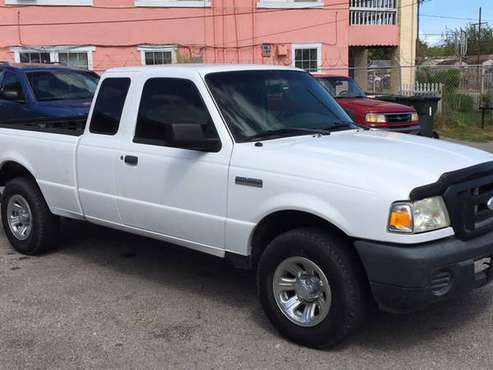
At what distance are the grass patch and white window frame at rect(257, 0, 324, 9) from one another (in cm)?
588

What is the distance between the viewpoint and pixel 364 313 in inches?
151

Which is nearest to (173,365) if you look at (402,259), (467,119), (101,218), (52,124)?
(402,259)

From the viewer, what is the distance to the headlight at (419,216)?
141 inches

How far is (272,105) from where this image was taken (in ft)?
15.7

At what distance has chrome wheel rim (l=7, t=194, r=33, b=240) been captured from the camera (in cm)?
609

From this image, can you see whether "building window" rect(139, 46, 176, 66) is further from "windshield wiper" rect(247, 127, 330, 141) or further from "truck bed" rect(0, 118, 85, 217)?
"windshield wiper" rect(247, 127, 330, 141)

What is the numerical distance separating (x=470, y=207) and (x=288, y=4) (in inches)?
709

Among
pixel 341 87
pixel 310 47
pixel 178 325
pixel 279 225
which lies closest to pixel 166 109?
pixel 279 225

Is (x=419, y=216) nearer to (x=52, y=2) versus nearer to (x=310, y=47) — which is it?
(x=52, y=2)

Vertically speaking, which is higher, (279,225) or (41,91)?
(41,91)

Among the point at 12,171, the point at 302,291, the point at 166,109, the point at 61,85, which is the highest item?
the point at 61,85

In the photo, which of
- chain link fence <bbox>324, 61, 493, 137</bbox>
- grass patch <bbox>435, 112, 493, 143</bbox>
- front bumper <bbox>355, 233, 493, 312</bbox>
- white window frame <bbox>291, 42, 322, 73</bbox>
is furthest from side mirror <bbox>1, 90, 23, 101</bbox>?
white window frame <bbox>291, 42, 322, 73</bbox>

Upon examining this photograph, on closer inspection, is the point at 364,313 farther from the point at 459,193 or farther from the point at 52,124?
the point at 52,124

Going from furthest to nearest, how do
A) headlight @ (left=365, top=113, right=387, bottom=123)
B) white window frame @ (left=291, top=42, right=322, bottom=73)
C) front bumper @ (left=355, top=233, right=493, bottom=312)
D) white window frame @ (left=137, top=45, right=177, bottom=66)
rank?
white window frame @ (left=291, top=42, right=322, bottom=73), white window frame @ (left=137, top=45, right=177, bottom=66), headlight @ (left=365, top=113, right=387, bottom=123), front bumper @ (left=355, top=233, right=493, bottom=312)
